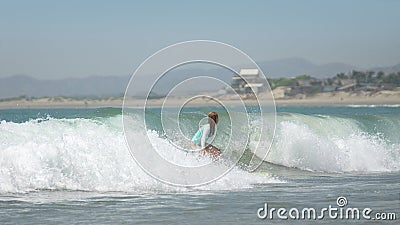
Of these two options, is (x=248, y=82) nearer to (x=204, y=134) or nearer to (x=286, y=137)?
(x=204, y=134)

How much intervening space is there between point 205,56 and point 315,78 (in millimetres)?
163957

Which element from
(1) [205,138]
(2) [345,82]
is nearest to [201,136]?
(1) [205,138]

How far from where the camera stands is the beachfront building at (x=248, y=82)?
58.2 ft

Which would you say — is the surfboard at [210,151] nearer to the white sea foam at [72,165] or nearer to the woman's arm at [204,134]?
the woman's arm at [204,134]

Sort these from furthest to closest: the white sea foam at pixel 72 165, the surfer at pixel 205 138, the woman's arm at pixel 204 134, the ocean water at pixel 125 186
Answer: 1. the surfer at pixel 205 138
2. the woman's arm at pixel 204 134
3. the white sea foam at pixel 72 165
4. the ocean water at pixel 125 186

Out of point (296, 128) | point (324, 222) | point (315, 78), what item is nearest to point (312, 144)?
point (296, 128)

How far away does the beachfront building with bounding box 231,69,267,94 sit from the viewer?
17750 mm

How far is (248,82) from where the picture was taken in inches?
732

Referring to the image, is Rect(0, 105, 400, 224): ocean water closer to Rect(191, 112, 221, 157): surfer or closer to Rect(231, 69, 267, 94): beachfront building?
Rect(191, 112, 221, 157): surfer

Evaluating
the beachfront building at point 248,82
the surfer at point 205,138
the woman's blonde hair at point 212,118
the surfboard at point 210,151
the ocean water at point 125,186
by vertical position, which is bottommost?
the ocean water at point 125,186

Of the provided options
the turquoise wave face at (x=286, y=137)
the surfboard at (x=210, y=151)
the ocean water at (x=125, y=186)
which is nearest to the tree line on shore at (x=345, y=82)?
the turquoise wave face at (x=286, y=137)

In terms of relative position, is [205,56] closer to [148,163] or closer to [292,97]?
[148,163]

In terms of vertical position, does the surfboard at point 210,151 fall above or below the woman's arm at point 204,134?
below

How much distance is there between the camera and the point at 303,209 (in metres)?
14.8
